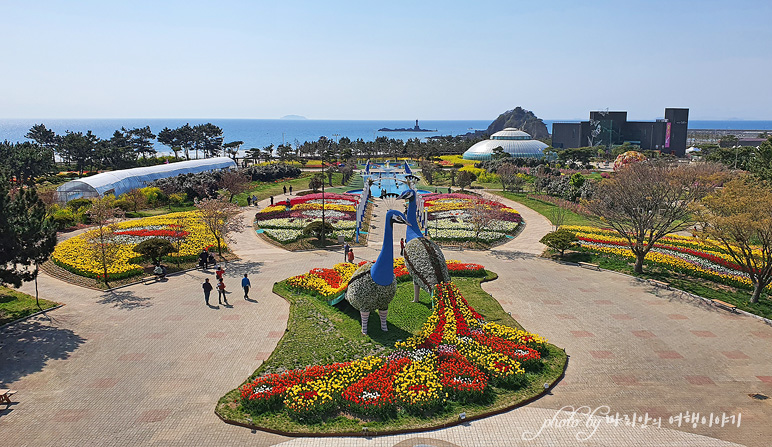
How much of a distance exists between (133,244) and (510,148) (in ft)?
253

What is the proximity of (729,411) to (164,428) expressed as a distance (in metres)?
14.9

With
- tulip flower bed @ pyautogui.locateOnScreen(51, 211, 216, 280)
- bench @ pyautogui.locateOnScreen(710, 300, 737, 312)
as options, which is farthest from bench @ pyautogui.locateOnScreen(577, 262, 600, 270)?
tulip flower bed @ pyautogui.locateOnScreen(51, 211, 216, 280)

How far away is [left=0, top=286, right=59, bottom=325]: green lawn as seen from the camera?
736 inches

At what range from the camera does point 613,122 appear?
370 feet

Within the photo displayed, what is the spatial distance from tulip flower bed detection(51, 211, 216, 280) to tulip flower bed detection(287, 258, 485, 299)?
27.5 ft

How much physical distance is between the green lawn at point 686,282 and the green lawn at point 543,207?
6713 mm

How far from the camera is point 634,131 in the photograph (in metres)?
113

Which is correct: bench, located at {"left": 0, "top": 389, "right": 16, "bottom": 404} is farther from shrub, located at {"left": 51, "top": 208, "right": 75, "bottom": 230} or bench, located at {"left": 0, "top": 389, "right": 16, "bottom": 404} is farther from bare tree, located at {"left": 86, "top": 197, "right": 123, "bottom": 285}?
shrub, located at {"left": 51, "top": 208, "right": 75, "bottom": 230}

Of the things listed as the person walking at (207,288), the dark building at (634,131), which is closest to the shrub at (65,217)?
the person walking at (207,288)

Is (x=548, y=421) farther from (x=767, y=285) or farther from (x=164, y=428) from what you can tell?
(x=767, y=285)

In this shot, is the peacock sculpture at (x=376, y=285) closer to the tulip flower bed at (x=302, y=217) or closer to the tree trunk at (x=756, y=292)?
the tulip flower bed at (x=302, y=217)

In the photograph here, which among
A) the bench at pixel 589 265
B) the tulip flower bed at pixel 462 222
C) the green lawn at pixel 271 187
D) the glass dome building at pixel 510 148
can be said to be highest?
the glass dome building at pixel 510 148

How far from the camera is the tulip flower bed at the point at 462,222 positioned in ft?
107

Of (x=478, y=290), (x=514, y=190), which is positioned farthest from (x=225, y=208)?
(x=514, y=190)
